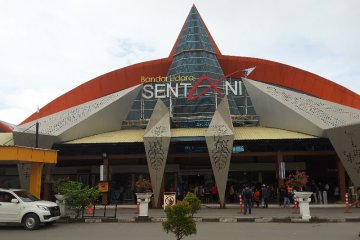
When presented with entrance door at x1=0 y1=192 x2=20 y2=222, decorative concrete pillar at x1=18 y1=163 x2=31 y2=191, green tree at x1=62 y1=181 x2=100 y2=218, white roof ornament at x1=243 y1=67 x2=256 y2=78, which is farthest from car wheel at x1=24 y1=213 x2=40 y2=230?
white roof ornament at x1=243 y1=67 x2=256 y2=78

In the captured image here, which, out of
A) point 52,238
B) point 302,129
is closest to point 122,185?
point 302,129

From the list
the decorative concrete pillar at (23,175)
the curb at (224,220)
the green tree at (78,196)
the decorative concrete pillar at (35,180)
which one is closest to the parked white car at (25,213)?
the green tree at (78,196)

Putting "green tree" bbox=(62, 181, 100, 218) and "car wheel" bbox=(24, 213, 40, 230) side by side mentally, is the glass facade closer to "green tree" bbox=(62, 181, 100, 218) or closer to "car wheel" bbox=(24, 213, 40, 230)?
"green tree" bbox=(62, 181, 100, 218)

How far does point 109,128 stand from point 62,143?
453 cm

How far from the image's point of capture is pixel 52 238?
41.7ft

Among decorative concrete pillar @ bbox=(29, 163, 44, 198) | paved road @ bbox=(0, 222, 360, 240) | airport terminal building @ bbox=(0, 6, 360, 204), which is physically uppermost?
airport terminal building @ bbox=(0, 6, 360, 204)

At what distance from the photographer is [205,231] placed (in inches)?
550

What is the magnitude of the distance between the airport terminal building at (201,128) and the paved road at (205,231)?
350 inches

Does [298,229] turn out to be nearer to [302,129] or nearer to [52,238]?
[52,238]

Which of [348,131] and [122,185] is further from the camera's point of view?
[122,185]

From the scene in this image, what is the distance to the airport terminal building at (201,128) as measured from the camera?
82.2 ft

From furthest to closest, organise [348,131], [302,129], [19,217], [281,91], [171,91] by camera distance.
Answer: [171,91] → [281,91] → [302,129] → [348,131] → [19,217]

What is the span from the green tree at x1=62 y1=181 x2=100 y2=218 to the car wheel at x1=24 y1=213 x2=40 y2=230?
8.52 feet

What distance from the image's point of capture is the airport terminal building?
2505 centimetres
